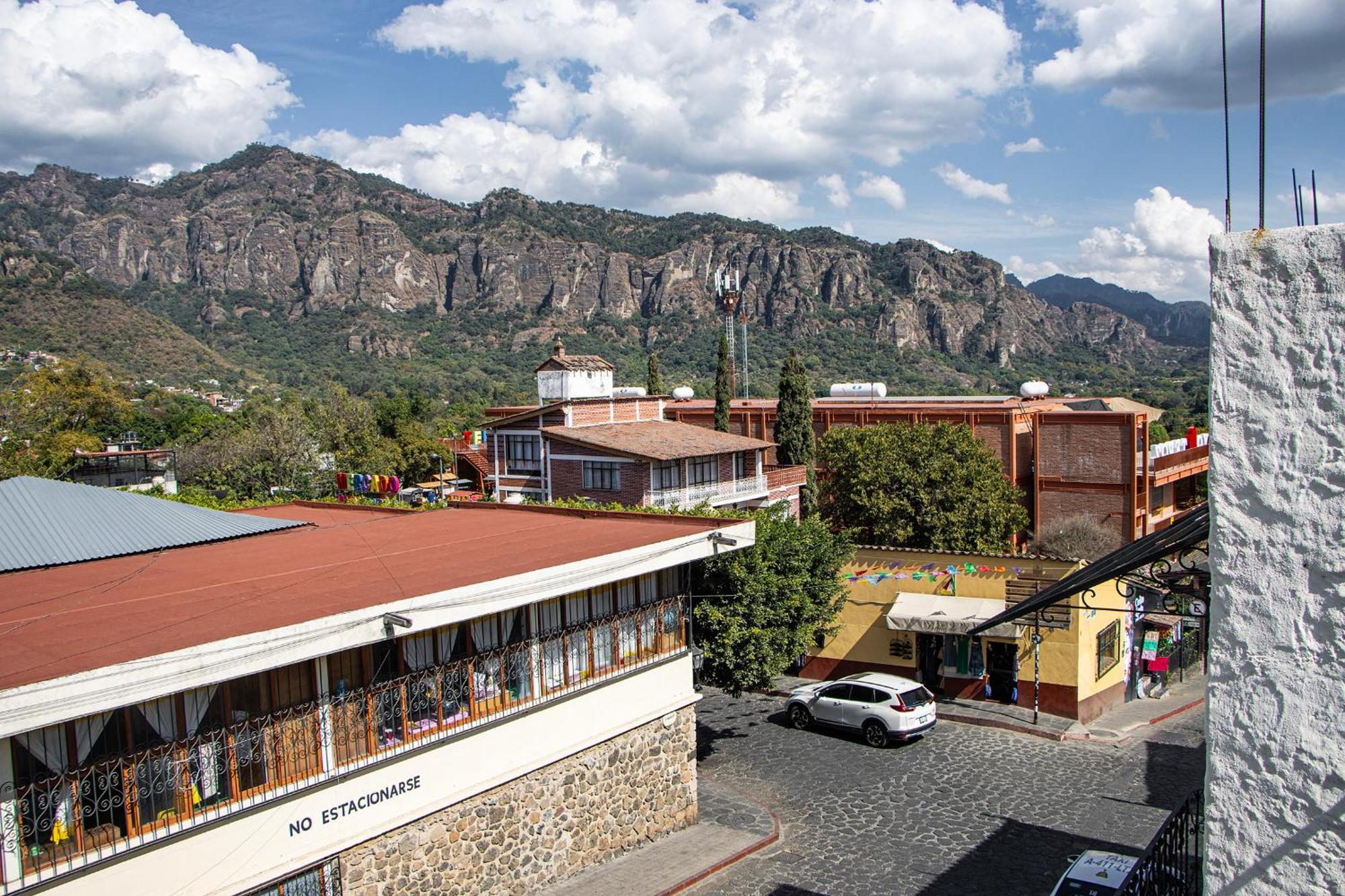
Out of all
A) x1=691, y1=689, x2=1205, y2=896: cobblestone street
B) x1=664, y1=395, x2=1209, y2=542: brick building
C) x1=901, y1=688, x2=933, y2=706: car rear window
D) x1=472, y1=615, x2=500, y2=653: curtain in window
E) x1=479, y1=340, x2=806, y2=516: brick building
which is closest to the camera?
x1=472, y1=615, x2=500, y2=653: curtain in window

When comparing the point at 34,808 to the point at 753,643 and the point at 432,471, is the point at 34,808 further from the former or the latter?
the point at 432,471

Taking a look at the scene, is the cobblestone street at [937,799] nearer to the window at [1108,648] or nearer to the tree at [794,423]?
the window at [1108,648]

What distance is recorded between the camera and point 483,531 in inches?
638

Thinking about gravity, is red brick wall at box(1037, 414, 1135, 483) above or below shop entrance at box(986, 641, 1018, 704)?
above

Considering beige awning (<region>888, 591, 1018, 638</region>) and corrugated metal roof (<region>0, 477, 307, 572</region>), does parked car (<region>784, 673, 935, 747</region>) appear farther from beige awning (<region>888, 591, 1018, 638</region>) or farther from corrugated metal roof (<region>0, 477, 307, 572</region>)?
corrugated metal roof (<region>0, 477, 307, 572</region>)

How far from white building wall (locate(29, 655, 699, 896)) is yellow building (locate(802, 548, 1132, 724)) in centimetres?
954

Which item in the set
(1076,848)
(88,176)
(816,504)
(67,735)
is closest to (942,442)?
(816,504)

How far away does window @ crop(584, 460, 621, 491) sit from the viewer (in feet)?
95.9

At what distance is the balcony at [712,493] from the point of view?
2877 cm

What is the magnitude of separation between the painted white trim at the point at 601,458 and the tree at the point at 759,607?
10.3m

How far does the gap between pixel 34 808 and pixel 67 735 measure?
0.64m

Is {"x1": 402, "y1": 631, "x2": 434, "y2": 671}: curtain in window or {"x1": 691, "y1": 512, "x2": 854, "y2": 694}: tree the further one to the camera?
{"x1": 691, "y1": 512, "x2": 854, "y2": 694}: tree

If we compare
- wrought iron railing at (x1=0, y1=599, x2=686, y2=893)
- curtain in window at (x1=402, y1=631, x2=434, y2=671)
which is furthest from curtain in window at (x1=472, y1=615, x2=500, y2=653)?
curtain in window at (x1=402, y1=631, x2=434, y2=671)

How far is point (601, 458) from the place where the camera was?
1161 inches
